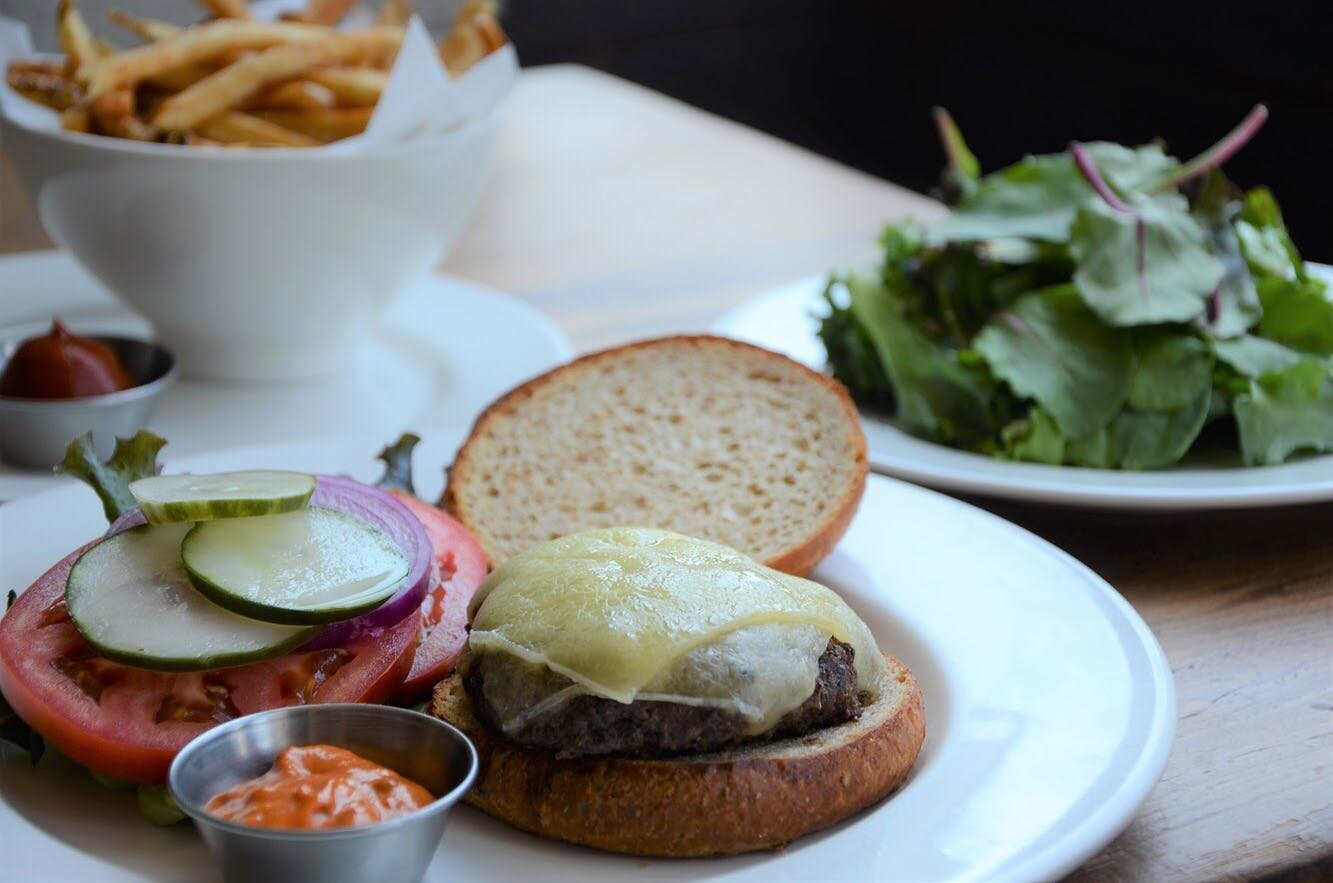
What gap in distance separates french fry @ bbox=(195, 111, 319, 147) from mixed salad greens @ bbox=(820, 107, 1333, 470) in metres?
1.12

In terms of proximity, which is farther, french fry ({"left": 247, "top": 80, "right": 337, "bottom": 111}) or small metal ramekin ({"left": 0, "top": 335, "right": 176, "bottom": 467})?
french fry ({"left": 247, "top": 80, "right": 337, "bottom": 111})

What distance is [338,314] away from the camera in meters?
2.94

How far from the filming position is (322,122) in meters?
2.77

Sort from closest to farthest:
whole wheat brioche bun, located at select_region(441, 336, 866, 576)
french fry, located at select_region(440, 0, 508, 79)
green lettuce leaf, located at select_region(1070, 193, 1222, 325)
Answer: whole wheat brioche bun, located at select_region(441, 336, 866, 576), green lettuce leaf, located at select_region(1070, 193, 1222, 325), french fry, located at select_region(440, 0, 508, 79)

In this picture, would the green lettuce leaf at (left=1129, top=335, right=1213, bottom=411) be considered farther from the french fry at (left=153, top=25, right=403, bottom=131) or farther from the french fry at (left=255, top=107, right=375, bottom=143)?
the french fry at (left=153, top=25, right=403, bottom=131)

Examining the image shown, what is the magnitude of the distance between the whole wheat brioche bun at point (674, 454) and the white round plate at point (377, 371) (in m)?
0.36

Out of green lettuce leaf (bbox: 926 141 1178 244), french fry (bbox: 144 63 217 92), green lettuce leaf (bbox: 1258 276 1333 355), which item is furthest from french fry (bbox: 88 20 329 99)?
green lettuce leaf (bbox: 1258 276 1333 355)

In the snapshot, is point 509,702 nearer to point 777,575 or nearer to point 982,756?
point 777,575

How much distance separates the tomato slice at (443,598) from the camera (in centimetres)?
172

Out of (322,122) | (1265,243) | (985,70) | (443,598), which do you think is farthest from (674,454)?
(985,70)

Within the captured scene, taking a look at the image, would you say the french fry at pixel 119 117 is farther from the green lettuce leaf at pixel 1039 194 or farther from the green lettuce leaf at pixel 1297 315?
the green lettuce leaf at pixel 1297 315

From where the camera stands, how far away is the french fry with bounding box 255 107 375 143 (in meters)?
2.77

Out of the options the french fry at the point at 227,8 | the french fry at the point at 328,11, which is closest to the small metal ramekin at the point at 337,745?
the french fry at the point at 227,8

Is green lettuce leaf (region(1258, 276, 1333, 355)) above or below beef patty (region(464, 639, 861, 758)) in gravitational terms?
below
